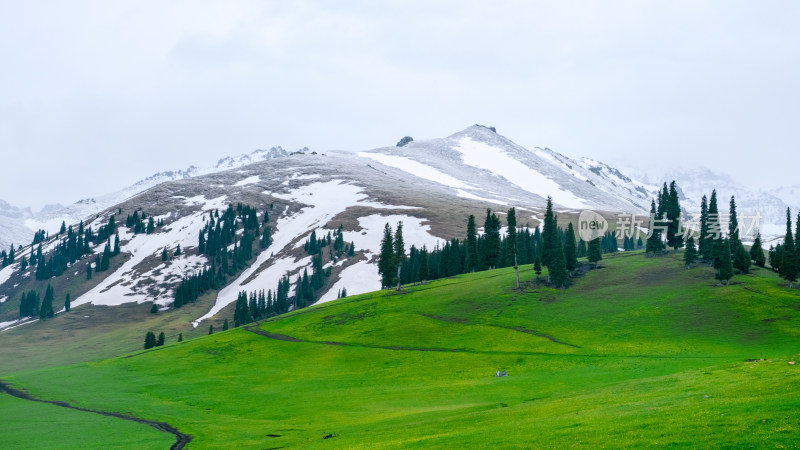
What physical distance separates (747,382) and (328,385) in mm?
52993

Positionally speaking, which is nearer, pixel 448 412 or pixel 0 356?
pixel 448 412

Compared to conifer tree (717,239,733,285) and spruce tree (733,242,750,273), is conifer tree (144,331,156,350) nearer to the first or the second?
conifer tree (717,239,733,285)

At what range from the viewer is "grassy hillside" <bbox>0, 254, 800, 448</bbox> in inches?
1446

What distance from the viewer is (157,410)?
7256 cm

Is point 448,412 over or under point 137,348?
over

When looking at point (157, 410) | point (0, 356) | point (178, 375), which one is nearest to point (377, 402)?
point (157, 410)

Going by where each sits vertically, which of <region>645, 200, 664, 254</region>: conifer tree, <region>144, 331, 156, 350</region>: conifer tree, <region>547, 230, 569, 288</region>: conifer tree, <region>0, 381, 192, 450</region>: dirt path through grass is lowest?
<region>144, 331, 156, 350</region>: conifer tree

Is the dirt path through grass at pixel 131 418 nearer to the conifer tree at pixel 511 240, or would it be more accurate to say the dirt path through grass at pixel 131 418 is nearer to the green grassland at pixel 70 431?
the green grassland at pixel 70 431

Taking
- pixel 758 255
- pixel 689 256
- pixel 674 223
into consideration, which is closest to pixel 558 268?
pixel 689 256

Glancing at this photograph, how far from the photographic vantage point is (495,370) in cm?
8100

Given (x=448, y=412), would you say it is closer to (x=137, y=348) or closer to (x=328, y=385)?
(x=328, y=385)

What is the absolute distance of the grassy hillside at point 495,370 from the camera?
3672 centimetres

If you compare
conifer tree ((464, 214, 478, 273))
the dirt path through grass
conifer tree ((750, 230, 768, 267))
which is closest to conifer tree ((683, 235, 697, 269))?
conifer tree ((750, 230, 768, 267))

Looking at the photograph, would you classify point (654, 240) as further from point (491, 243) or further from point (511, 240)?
point (491, 243)
